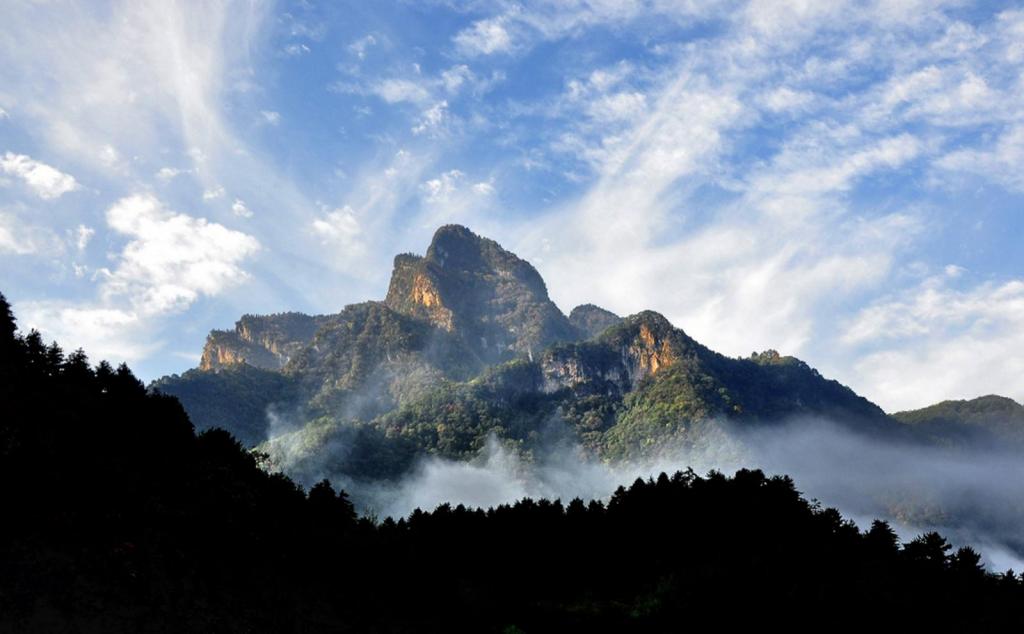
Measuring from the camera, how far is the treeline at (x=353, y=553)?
38.6 meters

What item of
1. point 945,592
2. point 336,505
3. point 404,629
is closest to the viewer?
point 404,629

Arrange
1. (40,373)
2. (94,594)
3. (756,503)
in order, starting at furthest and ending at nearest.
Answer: (756,503) < (40,373) < (94,594)

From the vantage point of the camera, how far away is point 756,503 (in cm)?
8156

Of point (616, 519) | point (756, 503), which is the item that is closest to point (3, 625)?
point (616, 519)

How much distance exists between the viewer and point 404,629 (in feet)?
166

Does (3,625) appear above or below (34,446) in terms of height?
below

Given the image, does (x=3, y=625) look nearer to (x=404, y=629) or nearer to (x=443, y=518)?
(x=404, y=629)

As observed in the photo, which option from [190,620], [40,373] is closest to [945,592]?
[190,620]

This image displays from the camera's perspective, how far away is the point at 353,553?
5928cm

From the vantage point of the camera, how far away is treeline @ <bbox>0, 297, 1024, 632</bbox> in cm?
3859

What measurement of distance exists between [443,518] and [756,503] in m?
37.2

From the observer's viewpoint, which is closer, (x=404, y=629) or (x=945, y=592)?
(x=404, y=629)

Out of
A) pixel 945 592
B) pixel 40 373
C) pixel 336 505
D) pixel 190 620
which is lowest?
pixel 945 592

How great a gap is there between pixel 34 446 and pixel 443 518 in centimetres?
5035
